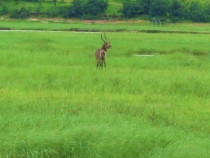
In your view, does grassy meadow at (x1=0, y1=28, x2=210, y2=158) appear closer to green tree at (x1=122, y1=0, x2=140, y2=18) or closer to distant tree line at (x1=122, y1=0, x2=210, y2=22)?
distant tree line at (x1=122, y1=0, x2=210, y2=22)

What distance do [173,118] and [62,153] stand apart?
108 inches

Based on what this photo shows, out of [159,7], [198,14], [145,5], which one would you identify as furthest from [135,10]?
[198,14]

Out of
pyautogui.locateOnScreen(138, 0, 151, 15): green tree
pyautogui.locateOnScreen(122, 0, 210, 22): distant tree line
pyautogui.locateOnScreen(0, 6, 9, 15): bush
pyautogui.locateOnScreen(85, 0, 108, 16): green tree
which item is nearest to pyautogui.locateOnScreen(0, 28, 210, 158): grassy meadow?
pyautogui.locateOnScreen(122, 0, 210, 22): distant tree line

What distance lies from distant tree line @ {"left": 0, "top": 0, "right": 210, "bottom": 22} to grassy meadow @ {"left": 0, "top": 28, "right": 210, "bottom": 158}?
38256 millimetres

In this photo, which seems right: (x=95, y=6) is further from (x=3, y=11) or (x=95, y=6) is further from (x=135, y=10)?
(x=3, y=11)

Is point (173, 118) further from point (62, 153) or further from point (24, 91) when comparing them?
point (24, 91)

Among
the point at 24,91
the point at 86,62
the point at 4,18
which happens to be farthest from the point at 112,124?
the point at 4,18

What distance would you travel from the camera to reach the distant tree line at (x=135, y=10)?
54312 mm

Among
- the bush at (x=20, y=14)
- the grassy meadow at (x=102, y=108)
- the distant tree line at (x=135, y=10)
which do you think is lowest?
the bush at (x=20, y=14)

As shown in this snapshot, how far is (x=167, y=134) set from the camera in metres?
Result: 7.42

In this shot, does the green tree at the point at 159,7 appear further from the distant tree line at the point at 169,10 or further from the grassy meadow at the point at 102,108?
the grassy meadow at the point at 102,108

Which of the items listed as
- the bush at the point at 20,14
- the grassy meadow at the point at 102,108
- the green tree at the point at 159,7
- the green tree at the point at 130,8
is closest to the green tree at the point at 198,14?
the green tree at the point at 159,7

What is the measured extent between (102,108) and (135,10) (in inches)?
1896

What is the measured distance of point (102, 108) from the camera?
9211 millimetres
